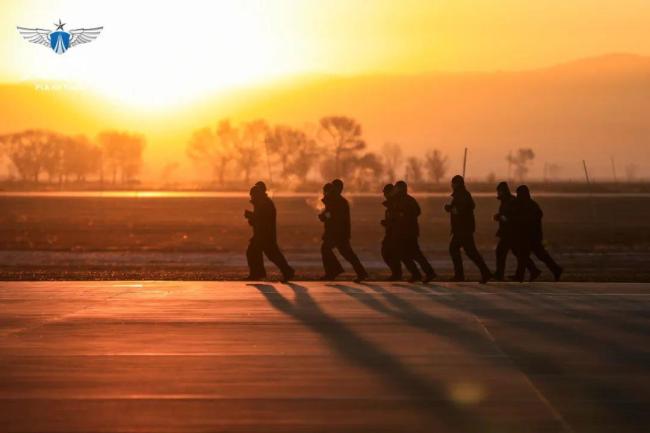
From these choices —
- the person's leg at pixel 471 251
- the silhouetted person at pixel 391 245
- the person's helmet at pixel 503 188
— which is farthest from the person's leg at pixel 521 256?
the silhouetted person at pixel 391 245

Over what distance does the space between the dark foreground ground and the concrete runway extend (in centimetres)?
610

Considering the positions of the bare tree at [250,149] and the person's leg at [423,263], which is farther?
the bare tree at [250,149]

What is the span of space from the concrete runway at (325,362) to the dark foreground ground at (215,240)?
610 cm

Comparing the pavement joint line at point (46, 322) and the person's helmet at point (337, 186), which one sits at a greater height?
the person's helmet at point (337, 186)

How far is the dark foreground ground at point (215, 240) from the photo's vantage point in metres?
26.5

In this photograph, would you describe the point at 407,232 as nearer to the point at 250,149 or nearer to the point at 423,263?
the point at 423,263

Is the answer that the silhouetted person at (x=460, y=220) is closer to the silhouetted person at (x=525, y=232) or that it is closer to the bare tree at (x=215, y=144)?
the silhouetted person at (x=525, y=232)

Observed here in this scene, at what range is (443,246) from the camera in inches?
1436

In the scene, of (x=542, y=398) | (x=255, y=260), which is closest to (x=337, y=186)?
(x=255, y=260)

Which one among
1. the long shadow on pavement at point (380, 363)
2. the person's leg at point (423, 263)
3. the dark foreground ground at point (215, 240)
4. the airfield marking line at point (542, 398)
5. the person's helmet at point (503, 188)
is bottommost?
the dark foreground ground at point (215, 240)

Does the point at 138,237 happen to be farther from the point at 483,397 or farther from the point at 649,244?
the point at 483,397

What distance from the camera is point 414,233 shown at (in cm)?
1853

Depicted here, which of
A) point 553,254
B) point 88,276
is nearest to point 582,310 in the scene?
point 88,276

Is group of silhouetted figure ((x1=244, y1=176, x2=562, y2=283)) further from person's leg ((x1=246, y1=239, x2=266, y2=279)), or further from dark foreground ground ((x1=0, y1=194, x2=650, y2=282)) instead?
dark foreground ground ((x1=0, y1=194, x2=650, y2=282))
